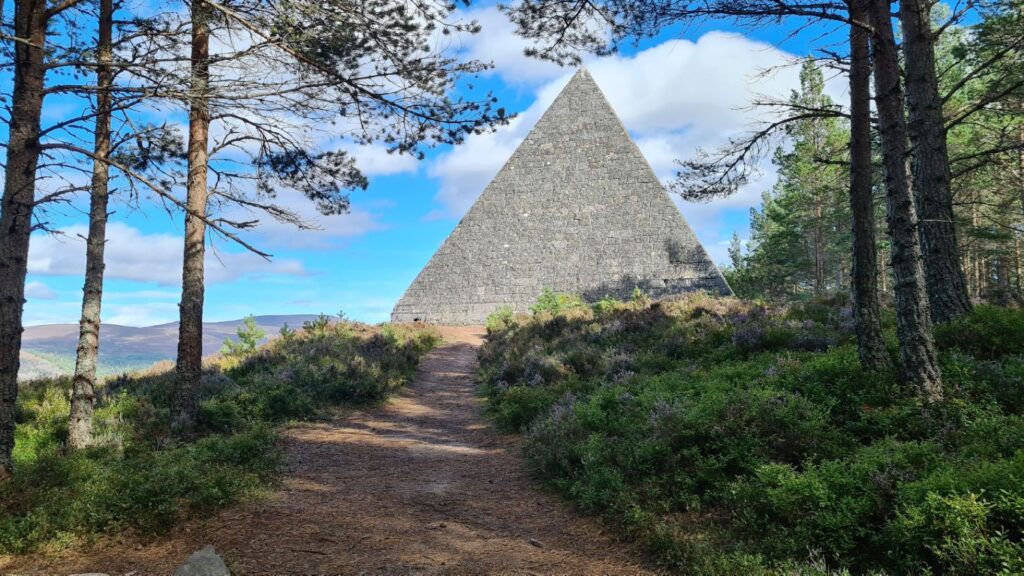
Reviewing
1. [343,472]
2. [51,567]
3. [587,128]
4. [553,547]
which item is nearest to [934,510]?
[553,547]

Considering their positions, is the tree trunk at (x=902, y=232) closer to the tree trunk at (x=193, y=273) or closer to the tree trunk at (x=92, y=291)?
the tree trunk at (x=193, y=273)

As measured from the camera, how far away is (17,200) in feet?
20.6

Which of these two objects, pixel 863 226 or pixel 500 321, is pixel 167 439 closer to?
pixel 863 226

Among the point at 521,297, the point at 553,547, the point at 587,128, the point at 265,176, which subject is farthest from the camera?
the point at 587,128

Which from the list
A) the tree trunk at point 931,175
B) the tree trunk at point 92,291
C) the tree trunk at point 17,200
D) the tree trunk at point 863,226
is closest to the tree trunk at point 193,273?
the tree trunk at point 92,291

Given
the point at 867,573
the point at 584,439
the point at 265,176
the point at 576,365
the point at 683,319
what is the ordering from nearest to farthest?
the point at 867,573, the point at 584,439, the point at 265,176, the point at 576,365, the point at 683,319

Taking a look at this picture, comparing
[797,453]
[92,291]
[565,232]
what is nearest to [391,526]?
[797,453]

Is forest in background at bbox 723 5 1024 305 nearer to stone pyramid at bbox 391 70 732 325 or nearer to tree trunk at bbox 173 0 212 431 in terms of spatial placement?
stone pyramid at bbox 391 70 732 325

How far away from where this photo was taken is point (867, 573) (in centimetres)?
383

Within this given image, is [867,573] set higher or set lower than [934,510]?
lower

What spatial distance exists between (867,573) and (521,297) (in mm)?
26624

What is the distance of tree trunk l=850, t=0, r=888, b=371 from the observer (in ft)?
24.7

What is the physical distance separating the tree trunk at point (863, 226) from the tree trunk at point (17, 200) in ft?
33.6

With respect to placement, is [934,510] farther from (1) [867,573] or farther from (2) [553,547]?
(2) [553,547]
